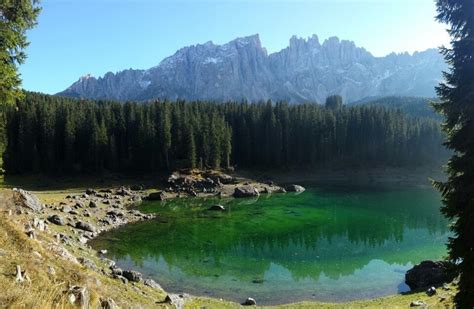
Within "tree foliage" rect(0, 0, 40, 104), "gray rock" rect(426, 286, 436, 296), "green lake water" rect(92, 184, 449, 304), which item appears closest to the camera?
"tree foliage" rect(0, 0, 40, 104)

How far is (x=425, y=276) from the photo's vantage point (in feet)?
121

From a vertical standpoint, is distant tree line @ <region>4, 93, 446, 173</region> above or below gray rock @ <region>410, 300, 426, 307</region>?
above

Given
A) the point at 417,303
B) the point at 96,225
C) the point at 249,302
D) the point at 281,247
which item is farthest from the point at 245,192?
the point at 417,303

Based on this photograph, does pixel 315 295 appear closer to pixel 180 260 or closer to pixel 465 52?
pixel 180 260

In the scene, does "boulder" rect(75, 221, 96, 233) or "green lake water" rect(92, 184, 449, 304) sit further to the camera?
"boulder" rect(75, 221, 96, 233)

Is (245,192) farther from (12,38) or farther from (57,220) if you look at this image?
(12,38)

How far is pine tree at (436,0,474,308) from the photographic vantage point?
57.7 ft

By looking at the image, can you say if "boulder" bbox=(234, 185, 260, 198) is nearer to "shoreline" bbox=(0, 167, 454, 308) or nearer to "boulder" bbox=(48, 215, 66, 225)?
"shoreline" bbox=(0, 167, 454, 308)

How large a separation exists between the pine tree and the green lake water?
18818 mm

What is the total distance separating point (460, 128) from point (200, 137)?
353 feet

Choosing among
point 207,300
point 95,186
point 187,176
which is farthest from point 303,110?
point 207,300

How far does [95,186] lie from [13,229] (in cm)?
8654

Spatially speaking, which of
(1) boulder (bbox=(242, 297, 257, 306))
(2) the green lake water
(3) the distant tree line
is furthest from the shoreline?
(3) the distant tree line

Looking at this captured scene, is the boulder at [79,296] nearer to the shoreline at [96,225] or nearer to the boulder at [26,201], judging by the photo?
the shoreline at [96,225]
